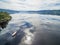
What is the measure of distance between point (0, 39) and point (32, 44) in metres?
6.10

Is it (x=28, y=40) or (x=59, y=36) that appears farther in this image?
(x=59, y=36)

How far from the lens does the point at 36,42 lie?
2512 centimetres

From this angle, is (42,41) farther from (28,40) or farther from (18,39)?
(18,39)

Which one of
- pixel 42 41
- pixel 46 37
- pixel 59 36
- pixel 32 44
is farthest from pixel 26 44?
pixel 59 36

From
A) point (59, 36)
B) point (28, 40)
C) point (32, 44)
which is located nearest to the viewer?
point (32, 44)

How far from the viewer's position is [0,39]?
27016 mm

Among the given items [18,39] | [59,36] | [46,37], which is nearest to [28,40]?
[18,39]

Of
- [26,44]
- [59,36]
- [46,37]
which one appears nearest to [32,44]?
[26,44]

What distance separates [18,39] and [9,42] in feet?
7.17

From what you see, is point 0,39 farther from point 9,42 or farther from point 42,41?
point 42,41

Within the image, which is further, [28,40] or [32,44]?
[28,40]

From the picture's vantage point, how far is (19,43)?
982 inches

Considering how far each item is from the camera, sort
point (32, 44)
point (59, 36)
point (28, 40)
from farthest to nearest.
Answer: point (59, 36) → point (28, 40) → point (32, 44)

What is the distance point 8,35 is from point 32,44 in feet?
22.6
